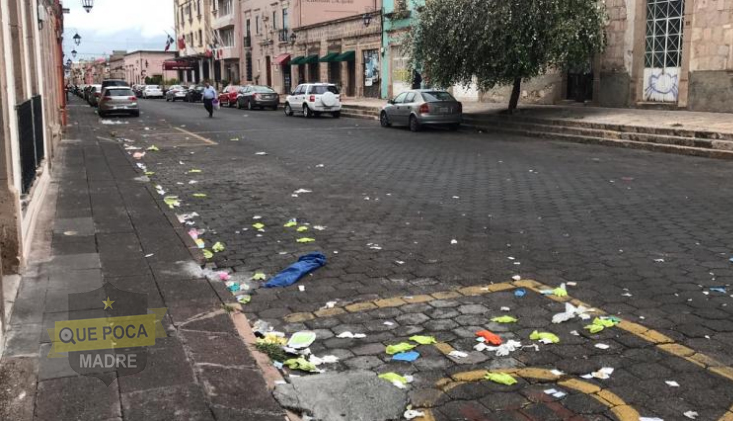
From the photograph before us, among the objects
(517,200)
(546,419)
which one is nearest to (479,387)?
(546,419)

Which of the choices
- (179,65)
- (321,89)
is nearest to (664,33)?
(321,89)

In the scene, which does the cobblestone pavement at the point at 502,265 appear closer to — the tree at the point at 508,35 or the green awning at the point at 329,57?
the tree at the point at 508,35

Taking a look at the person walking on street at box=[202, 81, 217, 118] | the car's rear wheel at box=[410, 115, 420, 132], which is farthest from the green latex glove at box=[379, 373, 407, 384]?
the person walking on street at box=[202, 81, 217, 118]

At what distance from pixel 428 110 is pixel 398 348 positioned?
740 inches

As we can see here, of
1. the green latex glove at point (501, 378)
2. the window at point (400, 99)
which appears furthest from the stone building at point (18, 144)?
the window at point (400, 99)

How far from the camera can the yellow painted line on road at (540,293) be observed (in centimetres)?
400

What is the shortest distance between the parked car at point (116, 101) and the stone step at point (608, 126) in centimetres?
1688

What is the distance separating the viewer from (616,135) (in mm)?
17781

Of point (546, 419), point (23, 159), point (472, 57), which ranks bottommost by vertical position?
point (546, 419)

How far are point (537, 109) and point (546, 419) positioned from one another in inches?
869

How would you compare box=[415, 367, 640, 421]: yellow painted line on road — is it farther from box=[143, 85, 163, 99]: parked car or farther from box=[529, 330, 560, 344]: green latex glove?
box=[143, 85, 163, 99]: parked car

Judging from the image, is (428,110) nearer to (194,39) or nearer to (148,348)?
(148,348)

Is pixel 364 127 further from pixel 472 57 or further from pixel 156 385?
pixel 156 385

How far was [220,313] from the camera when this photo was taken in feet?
15.6
